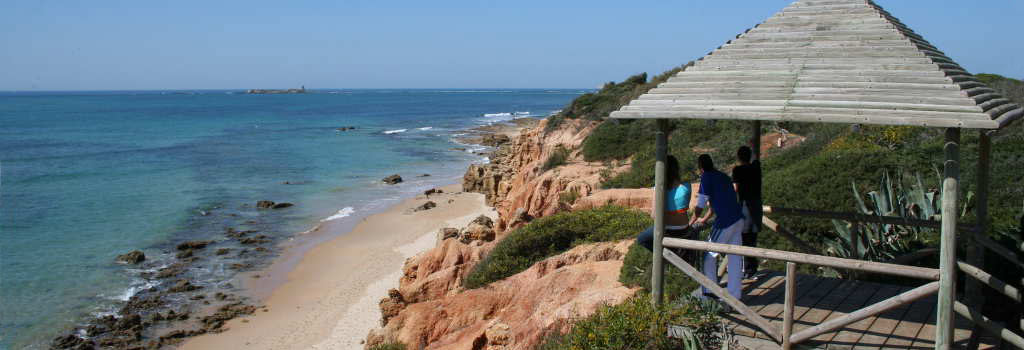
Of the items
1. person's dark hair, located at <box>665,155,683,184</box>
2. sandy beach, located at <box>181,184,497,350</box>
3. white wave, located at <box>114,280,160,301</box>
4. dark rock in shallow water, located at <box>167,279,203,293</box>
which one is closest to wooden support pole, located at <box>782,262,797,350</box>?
person's dark hair, located at <box>665,155,683,184</box>

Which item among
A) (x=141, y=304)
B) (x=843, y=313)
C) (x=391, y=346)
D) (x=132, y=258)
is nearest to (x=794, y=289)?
(x=843, y=313)

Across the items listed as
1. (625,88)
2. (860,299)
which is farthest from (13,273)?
(625,88)

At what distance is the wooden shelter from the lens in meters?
5.07

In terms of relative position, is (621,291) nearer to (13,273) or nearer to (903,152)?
(903,152)

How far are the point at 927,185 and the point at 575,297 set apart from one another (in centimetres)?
648

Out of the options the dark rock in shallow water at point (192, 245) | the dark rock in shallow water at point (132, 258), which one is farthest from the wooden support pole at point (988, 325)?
the dark rock in shallow water at point (192, 245)

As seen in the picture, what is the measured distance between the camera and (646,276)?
8133mm

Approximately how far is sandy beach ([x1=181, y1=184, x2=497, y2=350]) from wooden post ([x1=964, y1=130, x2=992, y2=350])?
33.7 ft

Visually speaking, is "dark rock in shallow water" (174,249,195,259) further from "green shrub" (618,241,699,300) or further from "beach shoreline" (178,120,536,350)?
"green shrub" (618,241,699,300)

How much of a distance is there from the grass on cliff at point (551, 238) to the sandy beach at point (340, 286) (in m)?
3.64

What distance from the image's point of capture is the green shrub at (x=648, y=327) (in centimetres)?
603

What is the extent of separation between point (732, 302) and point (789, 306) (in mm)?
531

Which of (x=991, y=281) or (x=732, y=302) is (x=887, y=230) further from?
(x=732, y=302)

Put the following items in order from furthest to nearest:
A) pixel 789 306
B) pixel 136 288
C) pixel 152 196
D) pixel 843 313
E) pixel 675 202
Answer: pixel 152 196, pixel 136 288, pixel 675 202, pixel 843 313, pixel 789 306
